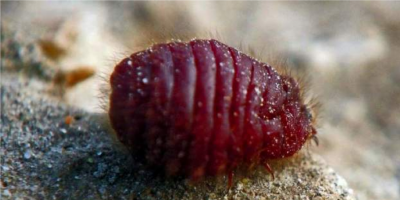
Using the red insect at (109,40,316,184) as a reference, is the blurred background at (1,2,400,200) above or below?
above

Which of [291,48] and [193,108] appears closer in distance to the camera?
[193,108]

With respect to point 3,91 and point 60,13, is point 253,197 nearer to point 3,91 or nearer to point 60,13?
point 3,91

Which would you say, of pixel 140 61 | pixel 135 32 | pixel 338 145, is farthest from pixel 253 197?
pixel 135 32

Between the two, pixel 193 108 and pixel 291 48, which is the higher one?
pixel 291 48

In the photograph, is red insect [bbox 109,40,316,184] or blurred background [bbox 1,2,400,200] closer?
red insect [bbox 109,40,316,184]

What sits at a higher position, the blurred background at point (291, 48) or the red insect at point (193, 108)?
the blurred background at point (291, 48)

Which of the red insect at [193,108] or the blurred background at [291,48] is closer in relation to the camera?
the red insect at [193,108]
